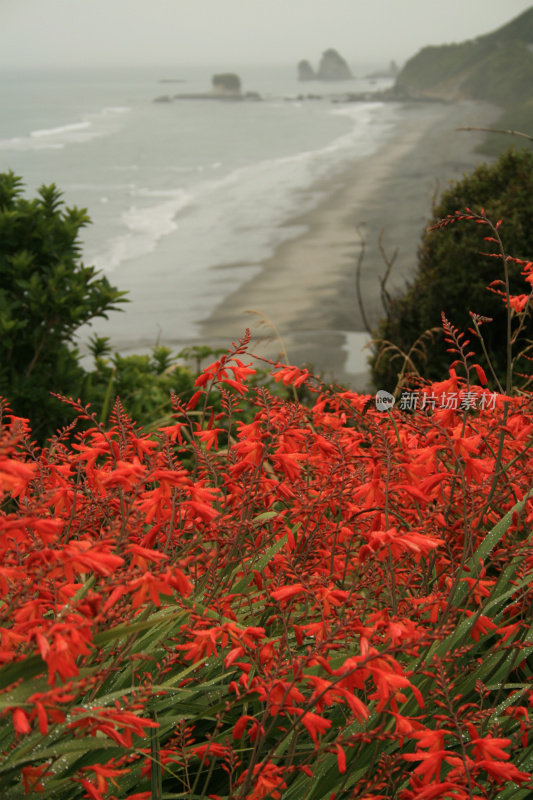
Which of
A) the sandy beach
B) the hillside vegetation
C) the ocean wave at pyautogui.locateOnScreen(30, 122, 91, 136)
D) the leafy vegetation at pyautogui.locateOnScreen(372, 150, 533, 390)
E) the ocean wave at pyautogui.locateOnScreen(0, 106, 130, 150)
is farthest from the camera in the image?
the hillside vegetation

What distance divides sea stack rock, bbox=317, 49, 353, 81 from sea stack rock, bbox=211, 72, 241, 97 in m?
34.2

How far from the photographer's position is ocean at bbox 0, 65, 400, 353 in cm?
1602

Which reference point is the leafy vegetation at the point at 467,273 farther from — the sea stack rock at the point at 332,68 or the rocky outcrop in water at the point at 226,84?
the sea stack rock at the point at 332,68

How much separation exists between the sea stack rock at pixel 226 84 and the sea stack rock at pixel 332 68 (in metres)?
34.2

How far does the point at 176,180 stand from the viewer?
2816 centimetres

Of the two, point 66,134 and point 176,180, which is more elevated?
point 66,134

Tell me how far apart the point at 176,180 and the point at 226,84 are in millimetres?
61308

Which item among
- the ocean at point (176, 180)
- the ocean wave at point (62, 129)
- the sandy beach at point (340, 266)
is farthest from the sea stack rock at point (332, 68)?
the sandy beach at point (340, 266)

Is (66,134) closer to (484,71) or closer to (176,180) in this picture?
(176,180)

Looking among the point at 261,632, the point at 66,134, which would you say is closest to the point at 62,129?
the point at 66,134

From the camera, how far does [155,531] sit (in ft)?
6.02
